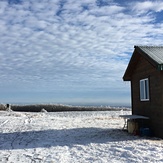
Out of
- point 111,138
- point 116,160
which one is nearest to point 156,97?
Result: point 111,138

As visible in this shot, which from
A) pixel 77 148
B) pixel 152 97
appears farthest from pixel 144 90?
pixel 77 148

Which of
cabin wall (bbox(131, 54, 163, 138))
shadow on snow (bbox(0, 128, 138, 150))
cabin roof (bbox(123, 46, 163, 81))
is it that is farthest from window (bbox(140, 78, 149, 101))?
shadow on snow (bbox(0, 128, 138, 150))

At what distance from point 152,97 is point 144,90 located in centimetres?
127

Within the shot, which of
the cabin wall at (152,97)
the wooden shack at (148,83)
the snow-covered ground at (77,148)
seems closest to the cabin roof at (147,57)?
the wooden shack at (148,83)

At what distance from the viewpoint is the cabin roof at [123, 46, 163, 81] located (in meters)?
11.6

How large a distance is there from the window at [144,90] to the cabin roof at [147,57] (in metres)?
1.32

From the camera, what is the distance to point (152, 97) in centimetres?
1280

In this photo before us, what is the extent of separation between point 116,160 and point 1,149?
4.22 meters

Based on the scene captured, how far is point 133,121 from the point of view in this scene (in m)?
13.5

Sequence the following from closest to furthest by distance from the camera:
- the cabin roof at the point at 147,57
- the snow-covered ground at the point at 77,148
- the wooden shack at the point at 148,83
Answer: the snow-covered ground at the point at 77,148
the cabin roof at the point at 147,57
the wooden shack at the point at 148,83

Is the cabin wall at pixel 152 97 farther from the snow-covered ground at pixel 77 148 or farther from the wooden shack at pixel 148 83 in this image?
the snow-covered ground at pixel 77 148

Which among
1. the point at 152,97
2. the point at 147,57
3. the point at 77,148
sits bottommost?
the point at 77,148

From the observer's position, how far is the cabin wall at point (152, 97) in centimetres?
1201

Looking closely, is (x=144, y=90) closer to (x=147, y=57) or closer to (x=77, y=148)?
(x=147, y=57)
